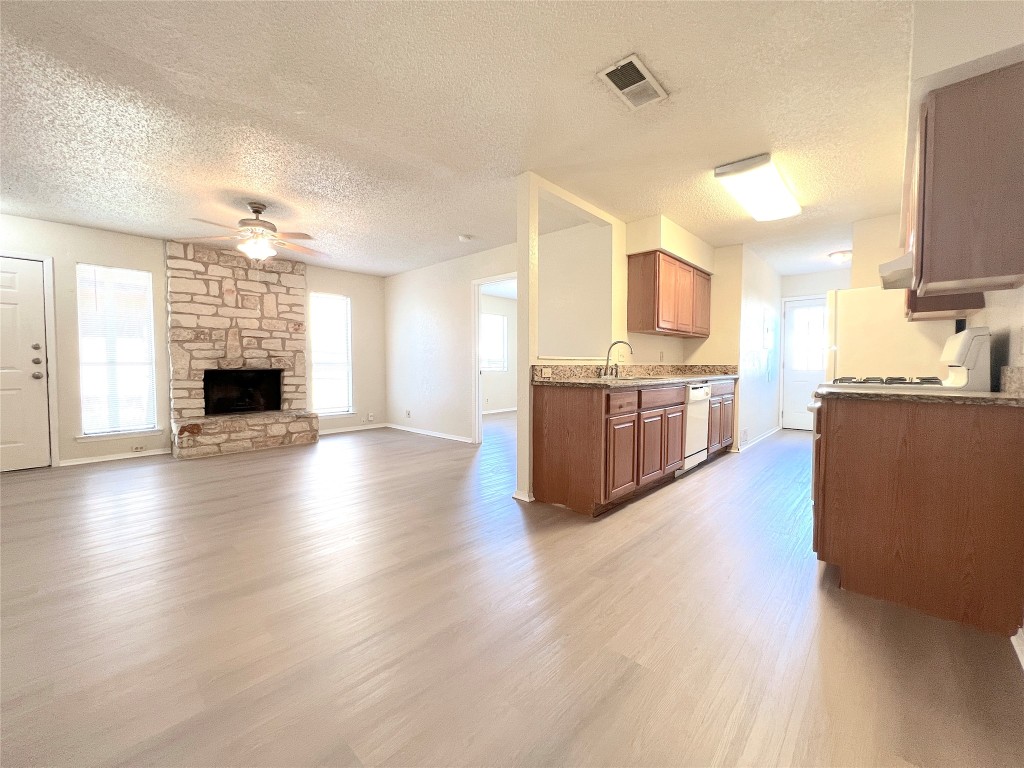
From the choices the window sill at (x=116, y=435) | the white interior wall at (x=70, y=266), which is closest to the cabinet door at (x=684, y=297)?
the white interior wall at (x=70, y=266)

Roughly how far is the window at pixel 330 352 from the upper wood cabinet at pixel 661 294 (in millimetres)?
4472

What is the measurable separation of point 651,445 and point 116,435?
5760mm

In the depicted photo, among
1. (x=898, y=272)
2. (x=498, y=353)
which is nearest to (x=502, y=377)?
(x=498, y=353)

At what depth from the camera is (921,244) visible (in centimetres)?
166

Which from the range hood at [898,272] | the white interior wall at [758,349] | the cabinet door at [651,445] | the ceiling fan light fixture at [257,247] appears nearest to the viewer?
the range hood at [898,272]

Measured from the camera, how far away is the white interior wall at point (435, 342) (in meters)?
5.77

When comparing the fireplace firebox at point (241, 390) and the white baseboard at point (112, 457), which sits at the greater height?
the fireplace firebox at point (241, 390)

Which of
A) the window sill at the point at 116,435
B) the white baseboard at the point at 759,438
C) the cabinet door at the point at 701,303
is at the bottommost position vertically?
the white baseboard at the point at 759,438

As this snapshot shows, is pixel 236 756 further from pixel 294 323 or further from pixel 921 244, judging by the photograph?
pixel 294 323

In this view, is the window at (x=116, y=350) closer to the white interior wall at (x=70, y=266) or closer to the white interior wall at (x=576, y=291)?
the white interior wall at (x=70, y=266)

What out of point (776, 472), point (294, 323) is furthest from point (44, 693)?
point (294, 323)

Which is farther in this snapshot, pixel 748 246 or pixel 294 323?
pixel 294 323

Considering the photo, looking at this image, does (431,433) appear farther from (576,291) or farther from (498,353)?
(498,353)

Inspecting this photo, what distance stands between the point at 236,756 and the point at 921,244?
9.41 ft
